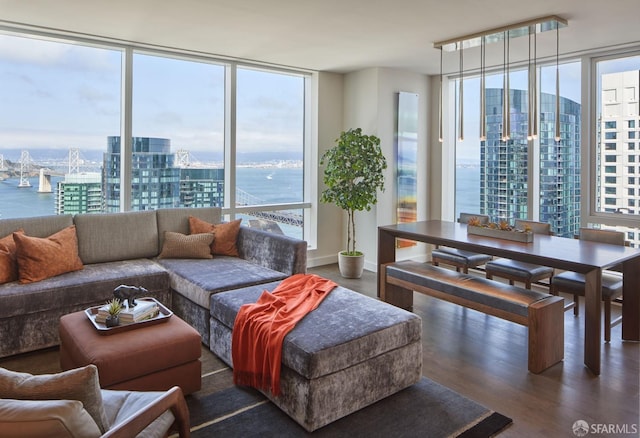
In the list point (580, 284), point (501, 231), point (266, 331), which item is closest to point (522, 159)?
point (501, 231)

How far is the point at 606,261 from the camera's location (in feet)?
10.4

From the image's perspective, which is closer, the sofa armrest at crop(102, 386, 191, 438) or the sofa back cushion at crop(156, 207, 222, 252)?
the sofa armrest at crop(102, 386, 191, 438)

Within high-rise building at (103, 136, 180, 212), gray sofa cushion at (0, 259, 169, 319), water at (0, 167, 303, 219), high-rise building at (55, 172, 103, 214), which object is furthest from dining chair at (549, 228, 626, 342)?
high-rise building at (55, 172, 103, 214)

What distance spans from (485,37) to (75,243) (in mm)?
4200

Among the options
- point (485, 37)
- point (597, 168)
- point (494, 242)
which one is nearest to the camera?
point (494, 242)

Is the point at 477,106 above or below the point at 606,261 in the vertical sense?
above

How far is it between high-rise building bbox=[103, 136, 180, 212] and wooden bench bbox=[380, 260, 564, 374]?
8.67 ft

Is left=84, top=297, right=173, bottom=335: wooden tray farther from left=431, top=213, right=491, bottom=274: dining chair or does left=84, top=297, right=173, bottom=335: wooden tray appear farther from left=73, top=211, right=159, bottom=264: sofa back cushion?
left=431, top=213, right=491, bottom=274: dining chair

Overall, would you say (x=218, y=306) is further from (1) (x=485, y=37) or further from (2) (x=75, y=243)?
(1) (x=485, y=37)

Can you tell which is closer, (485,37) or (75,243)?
(75,243)

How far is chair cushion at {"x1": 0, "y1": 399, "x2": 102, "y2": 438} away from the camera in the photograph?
1.21 m

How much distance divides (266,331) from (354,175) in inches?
129

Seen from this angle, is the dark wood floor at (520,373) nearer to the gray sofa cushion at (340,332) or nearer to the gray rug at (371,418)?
the gray rug at (371,418)

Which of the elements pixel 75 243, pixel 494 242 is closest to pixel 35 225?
pixel 75 243
